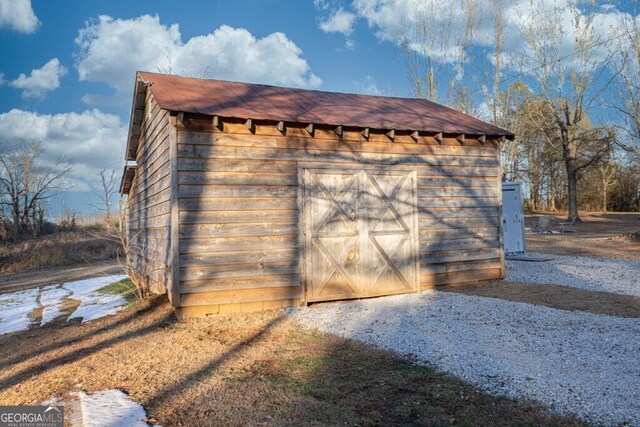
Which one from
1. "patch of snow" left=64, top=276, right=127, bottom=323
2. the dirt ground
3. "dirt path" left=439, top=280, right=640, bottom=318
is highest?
the dirt ground

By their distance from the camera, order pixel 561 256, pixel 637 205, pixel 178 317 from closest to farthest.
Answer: pixel 178 317
pixel 561 256
pixel 637 205

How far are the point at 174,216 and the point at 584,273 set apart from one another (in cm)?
922

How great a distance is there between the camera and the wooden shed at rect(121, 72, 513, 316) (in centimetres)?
664

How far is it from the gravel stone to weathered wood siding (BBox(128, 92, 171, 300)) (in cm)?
266

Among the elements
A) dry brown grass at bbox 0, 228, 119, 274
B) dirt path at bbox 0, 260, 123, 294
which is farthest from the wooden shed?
dry brown grass at bbox 0, 228, 119, 274

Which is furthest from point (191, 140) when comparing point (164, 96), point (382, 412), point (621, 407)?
point (621, 407)

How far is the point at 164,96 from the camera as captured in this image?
22.4 ft

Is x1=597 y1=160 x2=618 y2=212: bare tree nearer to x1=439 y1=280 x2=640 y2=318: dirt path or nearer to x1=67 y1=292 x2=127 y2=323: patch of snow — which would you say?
x1=439 y1=280 x2=640 y2=318: dirt path

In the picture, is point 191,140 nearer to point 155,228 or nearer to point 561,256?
point 155,228

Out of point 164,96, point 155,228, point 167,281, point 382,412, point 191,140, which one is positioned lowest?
point 382,412

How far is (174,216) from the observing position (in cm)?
642

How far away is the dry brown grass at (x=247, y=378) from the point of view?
329cm

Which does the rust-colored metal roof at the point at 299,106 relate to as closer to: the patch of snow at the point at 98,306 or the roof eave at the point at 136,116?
the roof eave at the point at 136,116

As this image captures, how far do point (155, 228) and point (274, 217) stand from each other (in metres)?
2.69
